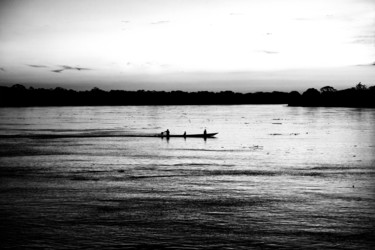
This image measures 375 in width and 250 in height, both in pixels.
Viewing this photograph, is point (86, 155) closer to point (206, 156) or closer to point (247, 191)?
point (206, 156)

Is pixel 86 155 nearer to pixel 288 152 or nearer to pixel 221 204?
pixel 288 152

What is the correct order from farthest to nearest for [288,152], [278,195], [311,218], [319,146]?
[319,146]
[288,152]
[278,195]
[311,218]

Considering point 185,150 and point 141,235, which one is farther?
point 185,150

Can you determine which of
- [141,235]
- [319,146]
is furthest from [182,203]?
[319,146]

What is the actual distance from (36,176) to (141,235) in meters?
18.0

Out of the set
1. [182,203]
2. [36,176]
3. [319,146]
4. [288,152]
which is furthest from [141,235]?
[319,146]

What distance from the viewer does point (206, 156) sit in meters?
48.3

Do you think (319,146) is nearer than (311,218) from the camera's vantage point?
No

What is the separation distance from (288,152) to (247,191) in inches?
975

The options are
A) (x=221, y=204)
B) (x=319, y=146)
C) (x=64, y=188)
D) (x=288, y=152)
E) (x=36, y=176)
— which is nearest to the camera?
(x=221, y=204)

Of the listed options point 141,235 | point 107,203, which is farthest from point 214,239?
point 107,203

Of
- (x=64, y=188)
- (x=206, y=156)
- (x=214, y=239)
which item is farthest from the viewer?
(x=206, y=156)

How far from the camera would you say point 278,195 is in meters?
27.6

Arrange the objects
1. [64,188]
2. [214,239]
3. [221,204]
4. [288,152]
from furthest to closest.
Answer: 1. [288,152]
2. [64,188]
3. [221,204]
4. [214,239]
